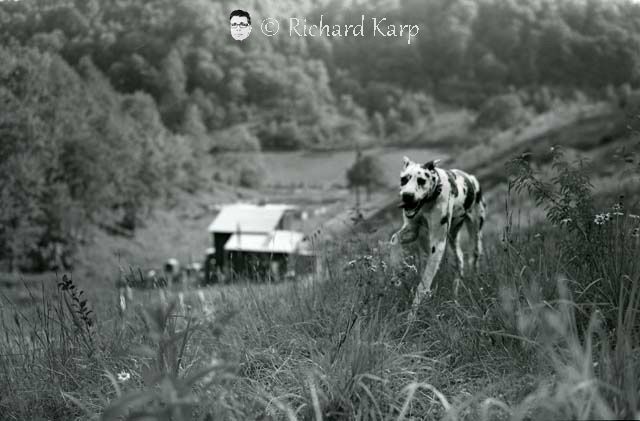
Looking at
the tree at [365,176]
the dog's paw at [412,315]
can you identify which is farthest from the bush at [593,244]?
the tree at [365,176]

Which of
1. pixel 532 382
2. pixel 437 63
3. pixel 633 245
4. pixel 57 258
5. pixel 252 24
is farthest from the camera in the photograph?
pixel 437 63

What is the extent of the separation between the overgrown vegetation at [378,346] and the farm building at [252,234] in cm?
185

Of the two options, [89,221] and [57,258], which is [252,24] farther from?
[57,258]

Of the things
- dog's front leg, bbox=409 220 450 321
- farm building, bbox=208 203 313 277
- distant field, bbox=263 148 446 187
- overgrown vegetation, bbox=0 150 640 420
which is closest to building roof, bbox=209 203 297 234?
farm building, bbox=208 203 313 277

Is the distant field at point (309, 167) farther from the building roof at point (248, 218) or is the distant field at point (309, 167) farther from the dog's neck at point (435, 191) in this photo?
the dog's neck at point (435, 191)

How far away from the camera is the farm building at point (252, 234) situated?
5199mm

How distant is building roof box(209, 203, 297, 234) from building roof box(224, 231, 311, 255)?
4.1 inches

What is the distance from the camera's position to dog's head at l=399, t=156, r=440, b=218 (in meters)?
2.75

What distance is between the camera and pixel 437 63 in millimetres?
6309

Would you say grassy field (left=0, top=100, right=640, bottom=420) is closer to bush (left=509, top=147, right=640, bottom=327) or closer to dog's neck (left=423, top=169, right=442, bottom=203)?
bush (left=509, top=147, right=640, bottom=327)

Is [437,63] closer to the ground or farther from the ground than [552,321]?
farther from the ground

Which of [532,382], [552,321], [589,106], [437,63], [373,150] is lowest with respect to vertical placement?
[532,382]

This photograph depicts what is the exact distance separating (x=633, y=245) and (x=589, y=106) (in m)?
4.43

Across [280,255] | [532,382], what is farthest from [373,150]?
[532,382]
